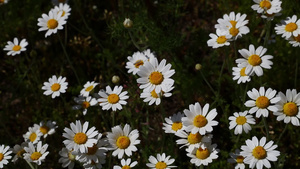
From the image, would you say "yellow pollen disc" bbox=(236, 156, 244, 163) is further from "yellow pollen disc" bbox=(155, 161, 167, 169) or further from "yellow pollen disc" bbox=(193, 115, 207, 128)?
"yellow pollen disc" bbox=(155, 161, 167, 169)

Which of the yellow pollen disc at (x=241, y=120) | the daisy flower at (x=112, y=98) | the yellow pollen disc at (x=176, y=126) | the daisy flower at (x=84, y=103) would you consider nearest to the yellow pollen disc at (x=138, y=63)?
the daisy flower at (x=112, y=98)

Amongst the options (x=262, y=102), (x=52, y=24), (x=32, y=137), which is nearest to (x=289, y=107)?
(x=262, y=102)

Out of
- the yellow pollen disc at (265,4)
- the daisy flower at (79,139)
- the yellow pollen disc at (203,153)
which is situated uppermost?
the yellow pollen disc at (265,4)

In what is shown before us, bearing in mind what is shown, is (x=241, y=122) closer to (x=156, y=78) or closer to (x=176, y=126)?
(x=176, y=126)

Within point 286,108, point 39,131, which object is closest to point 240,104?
point 286,108

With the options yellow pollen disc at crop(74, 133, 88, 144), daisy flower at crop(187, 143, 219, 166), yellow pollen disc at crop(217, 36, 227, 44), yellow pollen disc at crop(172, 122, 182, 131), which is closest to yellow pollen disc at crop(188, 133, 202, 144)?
daisy flower at crop(187, 143, 219, 166)

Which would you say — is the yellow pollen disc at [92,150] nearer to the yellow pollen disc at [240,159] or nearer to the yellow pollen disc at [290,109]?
the yellow pollen disc at [240,159]
